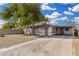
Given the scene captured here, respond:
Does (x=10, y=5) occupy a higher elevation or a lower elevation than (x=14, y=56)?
higher

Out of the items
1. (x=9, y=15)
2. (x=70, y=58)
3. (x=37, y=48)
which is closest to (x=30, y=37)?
(x=37, y=48)

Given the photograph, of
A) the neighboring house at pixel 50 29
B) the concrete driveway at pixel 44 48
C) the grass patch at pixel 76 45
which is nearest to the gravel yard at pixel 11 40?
the concrete driveway at pixel 44 48

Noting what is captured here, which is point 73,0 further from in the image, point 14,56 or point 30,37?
point 14,56

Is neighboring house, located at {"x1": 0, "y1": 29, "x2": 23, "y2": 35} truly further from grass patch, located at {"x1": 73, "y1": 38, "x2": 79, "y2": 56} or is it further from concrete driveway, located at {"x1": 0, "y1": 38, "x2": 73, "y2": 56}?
grass patch, located at {"x1": 73, "y1": 38, "x2": 79, "y2": 56}

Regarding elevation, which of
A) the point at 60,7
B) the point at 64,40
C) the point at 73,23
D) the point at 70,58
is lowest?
the point at 70,58

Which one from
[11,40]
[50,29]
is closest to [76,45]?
[50,29]

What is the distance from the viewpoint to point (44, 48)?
3.49 m

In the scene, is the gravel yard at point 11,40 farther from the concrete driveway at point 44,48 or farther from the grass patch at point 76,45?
the grass patch at point 76,45

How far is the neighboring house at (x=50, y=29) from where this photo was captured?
11.5 ft

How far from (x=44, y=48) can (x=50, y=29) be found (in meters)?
0.30

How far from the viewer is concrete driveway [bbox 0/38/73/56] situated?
3.45 meters

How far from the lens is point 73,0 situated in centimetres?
345

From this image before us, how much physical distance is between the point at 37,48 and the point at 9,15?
0.65 m

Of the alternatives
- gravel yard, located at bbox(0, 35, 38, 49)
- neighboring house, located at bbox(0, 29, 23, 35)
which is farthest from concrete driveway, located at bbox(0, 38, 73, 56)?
neighboring house, located at bbox(0, 29, 23, 35)
